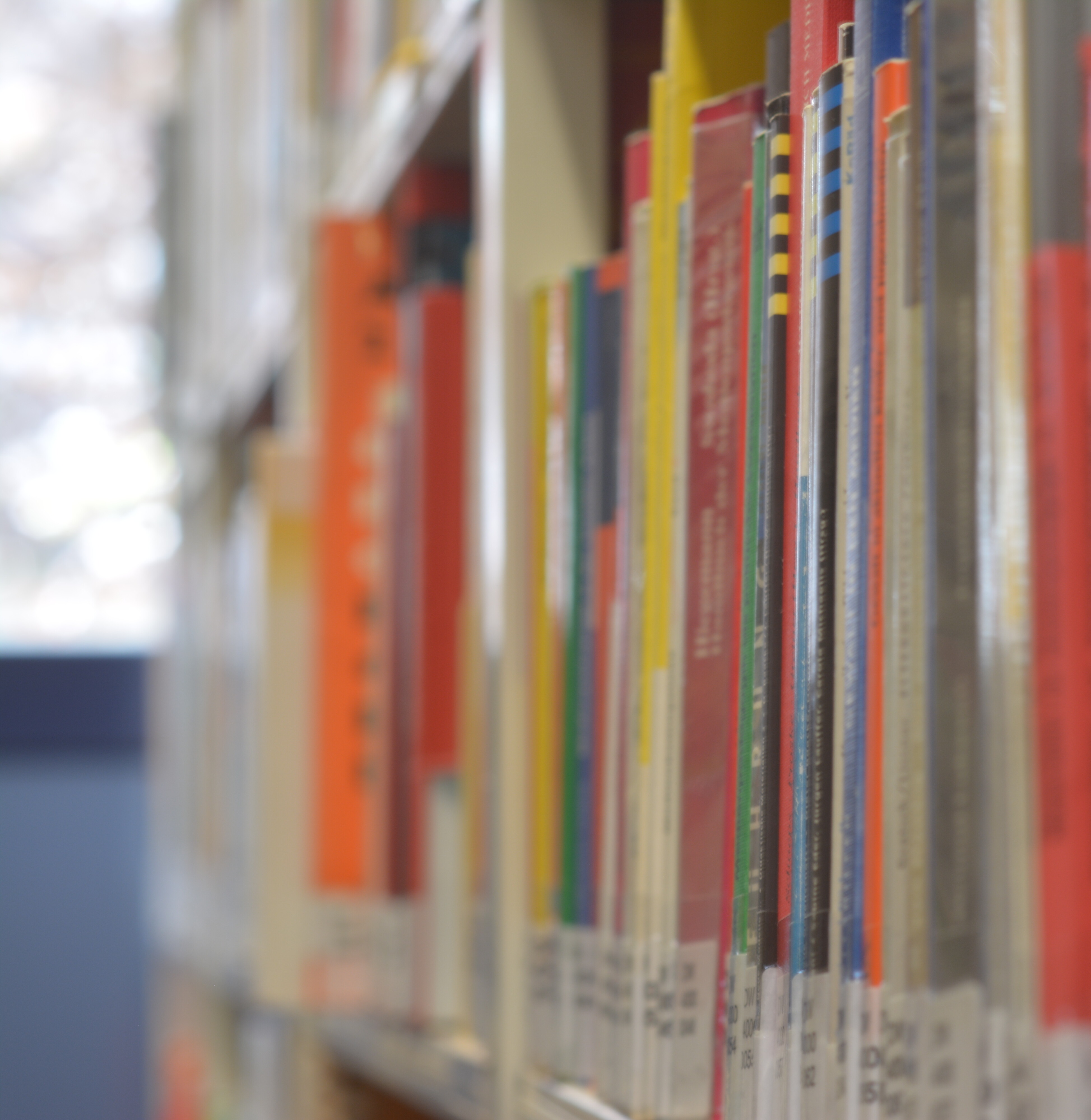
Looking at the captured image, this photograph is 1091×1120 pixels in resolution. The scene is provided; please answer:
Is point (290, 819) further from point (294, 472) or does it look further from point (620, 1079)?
point (620, 1079)

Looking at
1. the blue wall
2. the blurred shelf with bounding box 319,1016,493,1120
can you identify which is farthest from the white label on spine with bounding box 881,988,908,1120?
the blue wall

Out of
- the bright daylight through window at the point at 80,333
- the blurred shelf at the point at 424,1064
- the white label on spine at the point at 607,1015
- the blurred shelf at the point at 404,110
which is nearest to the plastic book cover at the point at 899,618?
the white label on spine at the point at 607,1015

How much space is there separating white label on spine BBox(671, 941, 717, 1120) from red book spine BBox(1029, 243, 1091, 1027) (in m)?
0.22

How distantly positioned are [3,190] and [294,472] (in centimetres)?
187

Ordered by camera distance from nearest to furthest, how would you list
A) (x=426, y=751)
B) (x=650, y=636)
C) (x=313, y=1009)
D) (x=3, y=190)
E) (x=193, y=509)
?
(x=650, y=636) < (x=426, y=751) < (x=313, y=1009) < (x=193, y=509) < (x=3, y=190)

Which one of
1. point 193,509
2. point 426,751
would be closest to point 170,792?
point 193,509

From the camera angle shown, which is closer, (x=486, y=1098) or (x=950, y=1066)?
(x=950, y=1066)

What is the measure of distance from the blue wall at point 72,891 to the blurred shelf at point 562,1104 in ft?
6.21

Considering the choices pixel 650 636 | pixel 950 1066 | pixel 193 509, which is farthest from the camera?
pixel 193 509

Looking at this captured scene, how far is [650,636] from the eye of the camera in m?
0.60

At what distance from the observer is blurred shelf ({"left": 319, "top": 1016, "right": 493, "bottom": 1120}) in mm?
793

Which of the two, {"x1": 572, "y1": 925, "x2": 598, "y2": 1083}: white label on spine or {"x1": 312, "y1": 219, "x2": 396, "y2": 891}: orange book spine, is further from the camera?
{"x1": 312, "y1": 219, "x2": 396, "y2": 891}: orange book spine

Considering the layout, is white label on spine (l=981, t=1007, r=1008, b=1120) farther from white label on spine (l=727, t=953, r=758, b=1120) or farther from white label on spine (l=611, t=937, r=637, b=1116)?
white label on spine (l=611, t=937, r=637, b=1116)

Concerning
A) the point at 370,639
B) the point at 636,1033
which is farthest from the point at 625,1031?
the point at 370,639
